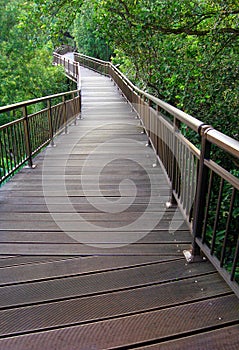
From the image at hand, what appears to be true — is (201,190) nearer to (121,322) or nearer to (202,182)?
(202,182)

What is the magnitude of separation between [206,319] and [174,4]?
15.4 ft

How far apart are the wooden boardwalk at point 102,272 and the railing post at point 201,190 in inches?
8.2

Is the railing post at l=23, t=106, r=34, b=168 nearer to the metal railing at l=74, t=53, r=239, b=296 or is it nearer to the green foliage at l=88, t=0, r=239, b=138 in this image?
the metal railing at l=74, t=53, r=239, b=296

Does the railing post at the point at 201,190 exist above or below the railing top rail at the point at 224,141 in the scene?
below

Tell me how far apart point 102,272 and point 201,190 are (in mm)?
837

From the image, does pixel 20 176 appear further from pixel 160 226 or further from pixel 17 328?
pixel 17 328

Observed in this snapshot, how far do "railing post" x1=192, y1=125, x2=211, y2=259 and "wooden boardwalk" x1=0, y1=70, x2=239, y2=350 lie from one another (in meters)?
0.21

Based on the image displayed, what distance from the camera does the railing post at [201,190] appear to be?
1.83m

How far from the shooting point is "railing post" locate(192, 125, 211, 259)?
1.83m

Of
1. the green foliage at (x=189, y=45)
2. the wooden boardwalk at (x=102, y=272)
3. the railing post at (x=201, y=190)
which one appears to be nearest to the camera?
the wooden boardwalk at (x=102, y=272)

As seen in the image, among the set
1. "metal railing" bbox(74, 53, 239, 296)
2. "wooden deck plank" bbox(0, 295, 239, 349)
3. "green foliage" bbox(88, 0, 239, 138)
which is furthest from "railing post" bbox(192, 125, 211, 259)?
"green foliage" bbox(88, 0, 239, 138)

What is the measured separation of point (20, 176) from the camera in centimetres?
395

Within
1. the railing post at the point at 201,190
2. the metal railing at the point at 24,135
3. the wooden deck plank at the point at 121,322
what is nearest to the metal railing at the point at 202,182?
the railing post at the point at 201,190

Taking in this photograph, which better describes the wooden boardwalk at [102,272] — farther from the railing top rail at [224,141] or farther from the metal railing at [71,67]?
the metal railing at [71,67]
